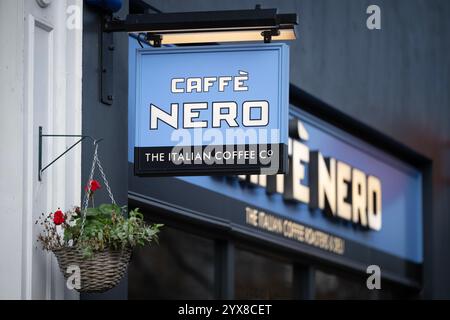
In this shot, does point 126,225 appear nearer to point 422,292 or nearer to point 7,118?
point 7,118

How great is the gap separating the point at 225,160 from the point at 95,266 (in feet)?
3.46

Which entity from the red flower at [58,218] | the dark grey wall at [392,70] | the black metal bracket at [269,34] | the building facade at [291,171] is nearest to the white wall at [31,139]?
the building facade at [291,171]

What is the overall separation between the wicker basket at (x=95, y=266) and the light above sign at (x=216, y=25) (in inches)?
57.1

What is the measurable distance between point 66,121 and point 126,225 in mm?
1004

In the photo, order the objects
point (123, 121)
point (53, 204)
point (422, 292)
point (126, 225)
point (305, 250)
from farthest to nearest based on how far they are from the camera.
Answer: point (422, 292), point (305, 250), point (123, 121), point (53, 204), point (126, 225)

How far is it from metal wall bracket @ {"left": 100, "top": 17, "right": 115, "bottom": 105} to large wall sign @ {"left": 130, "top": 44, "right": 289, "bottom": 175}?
567 millimetres

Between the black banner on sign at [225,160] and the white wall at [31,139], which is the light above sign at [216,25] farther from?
the black banner on sign at [225,160]

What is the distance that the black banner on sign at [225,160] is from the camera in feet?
24.7

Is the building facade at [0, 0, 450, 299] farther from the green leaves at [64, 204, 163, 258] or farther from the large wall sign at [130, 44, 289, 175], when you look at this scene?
the large wall sign at [130, 44, 289, 175]

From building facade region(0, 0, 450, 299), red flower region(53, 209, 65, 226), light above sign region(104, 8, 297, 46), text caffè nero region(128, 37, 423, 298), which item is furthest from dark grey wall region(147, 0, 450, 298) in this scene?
red flower region(53, 209, 65, 226)

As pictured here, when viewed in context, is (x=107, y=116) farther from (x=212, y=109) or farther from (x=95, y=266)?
(x=95, y=266)

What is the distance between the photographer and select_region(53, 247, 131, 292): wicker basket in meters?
7.12

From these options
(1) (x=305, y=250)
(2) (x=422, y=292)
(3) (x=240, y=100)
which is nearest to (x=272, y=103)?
(3) (x=240, y=100)

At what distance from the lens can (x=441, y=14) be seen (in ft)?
51.6
